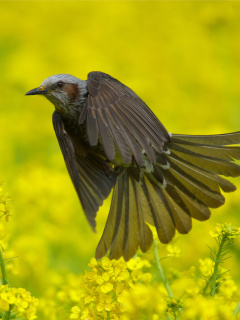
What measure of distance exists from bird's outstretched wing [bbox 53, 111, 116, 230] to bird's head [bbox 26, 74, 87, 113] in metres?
0.07

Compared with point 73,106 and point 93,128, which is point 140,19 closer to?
point 73,106

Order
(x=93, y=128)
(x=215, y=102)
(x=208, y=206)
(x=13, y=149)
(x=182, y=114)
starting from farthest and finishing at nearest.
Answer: (x=215, y=102)
(x=182, y=114)
(x=13, y=149)
(x=208, y=206)
(x=93, y=128)

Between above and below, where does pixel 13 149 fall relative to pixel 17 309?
above

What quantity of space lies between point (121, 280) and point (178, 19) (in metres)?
7.29

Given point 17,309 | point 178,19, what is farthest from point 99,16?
point 17,309

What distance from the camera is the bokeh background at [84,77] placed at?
4.14m

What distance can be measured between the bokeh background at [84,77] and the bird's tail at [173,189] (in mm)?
213

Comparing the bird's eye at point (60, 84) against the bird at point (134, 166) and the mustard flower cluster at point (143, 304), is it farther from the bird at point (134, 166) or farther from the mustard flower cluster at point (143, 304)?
the mustard flower cluster at point (143, 304)

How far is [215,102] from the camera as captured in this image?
26.0 ft

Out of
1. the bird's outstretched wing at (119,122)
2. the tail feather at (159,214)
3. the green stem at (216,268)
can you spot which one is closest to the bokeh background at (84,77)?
the tail feather at (159,214)

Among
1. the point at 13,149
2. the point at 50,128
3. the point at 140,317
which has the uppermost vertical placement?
the point at 50,128

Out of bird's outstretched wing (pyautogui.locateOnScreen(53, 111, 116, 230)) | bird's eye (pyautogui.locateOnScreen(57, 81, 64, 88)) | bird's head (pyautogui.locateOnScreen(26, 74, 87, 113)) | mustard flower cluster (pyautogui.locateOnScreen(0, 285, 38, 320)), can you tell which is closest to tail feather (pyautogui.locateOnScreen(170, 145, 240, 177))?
bird's outstretched wing (pyautogui.locateOnScreen(53, 111, 116, 230))

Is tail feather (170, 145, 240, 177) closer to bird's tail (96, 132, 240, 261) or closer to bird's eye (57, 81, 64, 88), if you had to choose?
bird's tail (96, 132, 240, 261)

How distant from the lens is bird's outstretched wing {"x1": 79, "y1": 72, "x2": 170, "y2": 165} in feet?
8.64
